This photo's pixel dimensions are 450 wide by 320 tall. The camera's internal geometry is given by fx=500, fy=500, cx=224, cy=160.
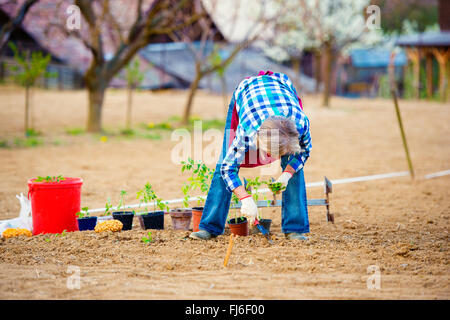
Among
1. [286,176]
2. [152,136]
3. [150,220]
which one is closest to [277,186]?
[286,176]

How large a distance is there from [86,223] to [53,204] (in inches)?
13.5

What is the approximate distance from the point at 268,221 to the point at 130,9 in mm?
15837

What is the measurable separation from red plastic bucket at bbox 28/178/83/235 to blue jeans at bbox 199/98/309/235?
1.25 meters

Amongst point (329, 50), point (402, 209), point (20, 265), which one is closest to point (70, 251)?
point (20, 265)

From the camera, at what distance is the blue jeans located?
13.8 ft

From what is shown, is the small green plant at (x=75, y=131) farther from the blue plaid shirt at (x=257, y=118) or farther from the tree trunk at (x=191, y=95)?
the blue plaid shirt at (x=257, y=118)

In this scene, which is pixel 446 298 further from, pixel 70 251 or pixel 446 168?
pixel 446 168

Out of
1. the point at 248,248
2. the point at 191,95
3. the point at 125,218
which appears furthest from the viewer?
the point at 191,95

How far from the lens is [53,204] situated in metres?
4.54

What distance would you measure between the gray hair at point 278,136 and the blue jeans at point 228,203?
63cm

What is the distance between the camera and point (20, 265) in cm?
368

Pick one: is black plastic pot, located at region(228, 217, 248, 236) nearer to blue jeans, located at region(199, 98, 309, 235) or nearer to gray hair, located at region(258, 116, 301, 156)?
blue jeans, located at region(199, 98, 309, 235)

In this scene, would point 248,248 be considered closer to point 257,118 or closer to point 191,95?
point 257,118

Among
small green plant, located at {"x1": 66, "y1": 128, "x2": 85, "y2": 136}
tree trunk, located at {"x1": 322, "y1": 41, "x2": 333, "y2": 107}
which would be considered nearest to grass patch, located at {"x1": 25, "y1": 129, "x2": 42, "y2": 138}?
small green plant, located at {"x1": 66, "y1": 128, "x2": 85, "y2": 136}
